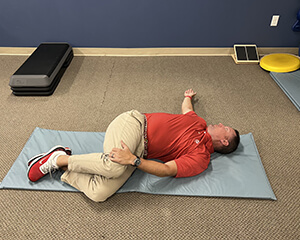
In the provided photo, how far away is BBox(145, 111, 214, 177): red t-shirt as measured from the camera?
1653mm

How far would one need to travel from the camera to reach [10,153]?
1922mm

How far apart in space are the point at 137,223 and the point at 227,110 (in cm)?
132

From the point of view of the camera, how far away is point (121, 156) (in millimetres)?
1505

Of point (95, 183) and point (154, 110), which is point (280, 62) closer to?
point (154, 110)

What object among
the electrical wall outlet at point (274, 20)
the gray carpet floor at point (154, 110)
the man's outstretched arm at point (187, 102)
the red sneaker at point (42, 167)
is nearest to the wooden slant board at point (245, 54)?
the gray carpet floor at point (154, 110)

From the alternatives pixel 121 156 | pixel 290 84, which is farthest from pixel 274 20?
pixel 121 156

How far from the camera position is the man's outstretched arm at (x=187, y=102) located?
7.03 ft

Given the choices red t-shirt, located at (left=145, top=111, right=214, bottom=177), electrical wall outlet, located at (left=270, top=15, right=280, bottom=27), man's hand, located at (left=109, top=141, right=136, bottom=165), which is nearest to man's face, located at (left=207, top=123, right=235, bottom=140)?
red t-shirt, located at (left=145, top=111, right=214, bottom=177)

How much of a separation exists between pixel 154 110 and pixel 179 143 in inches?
→ 27.9

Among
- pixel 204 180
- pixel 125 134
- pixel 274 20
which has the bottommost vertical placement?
pixel 204 180

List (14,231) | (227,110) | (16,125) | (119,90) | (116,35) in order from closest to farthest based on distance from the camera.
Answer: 1. (14,231)
2. (16,125)
3. (227,110)
4. (119,90)
5. (116,35)

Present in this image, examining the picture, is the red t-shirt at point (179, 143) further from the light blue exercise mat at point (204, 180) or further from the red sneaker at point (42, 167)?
the red sneaker at point (42, 167)

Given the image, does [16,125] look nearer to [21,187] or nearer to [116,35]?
[21,187]

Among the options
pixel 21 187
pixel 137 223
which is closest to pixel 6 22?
pixel 21 187
